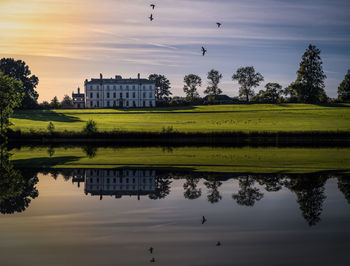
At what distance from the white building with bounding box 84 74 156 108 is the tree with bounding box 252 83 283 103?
140 feet

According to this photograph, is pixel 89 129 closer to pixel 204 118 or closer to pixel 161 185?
pixel 204 118

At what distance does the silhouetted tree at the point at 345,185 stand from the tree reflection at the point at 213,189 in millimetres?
5854

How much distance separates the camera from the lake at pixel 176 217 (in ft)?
39.2

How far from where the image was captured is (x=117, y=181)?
24.8m

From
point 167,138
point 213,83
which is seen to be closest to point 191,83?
point 213,83

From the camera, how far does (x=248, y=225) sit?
579 inches

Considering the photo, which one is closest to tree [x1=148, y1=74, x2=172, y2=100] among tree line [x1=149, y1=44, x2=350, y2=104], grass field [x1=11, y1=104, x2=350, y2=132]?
tree line [x1=149, y1=44, x2=350, y2=104]

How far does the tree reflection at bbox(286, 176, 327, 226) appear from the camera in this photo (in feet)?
52.8

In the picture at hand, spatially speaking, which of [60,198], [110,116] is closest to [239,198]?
[60,198]

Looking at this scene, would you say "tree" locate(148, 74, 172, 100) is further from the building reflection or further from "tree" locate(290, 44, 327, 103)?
the building reflection

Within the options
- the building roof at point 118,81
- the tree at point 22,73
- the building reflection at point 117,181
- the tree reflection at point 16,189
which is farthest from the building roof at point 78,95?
the building reflection at point 117,181

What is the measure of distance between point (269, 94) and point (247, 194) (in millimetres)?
114358

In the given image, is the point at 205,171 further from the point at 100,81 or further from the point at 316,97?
the point at 100,81

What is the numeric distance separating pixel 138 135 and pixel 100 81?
100056mm
